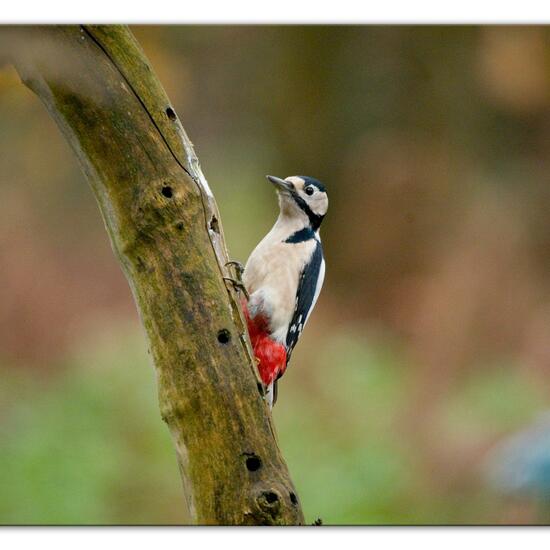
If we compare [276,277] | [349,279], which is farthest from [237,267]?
[349,279]

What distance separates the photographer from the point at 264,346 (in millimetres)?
2670

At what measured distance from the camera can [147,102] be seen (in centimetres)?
204

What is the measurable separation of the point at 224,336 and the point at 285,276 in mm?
739

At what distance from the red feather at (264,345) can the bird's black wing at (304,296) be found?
0.05 metres

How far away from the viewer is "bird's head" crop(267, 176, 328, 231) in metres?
2.81

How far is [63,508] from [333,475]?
862mm

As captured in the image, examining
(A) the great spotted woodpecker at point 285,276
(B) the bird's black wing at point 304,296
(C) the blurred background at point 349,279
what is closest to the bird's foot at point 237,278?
(A) the great spotted woodpecker at point 285,276

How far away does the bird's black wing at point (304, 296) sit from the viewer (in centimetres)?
273

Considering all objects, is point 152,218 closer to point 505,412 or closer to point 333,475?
point 333,475

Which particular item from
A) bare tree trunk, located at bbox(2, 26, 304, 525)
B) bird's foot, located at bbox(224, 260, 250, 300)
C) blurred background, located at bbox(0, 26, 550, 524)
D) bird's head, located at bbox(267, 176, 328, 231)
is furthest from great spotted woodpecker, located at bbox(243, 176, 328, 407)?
bare tree trunk, located at bbox(2, 26, 304, 525)

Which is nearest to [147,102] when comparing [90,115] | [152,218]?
[90,115]

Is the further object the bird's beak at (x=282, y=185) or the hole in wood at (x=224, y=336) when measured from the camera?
the bird's beak at (x=282, y=185)

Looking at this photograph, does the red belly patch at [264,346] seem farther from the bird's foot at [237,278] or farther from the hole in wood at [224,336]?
the hole in wood at [224,336]

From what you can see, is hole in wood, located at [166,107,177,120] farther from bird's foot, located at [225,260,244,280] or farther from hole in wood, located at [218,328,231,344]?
hole in wood, located at [218,328,231,344]
